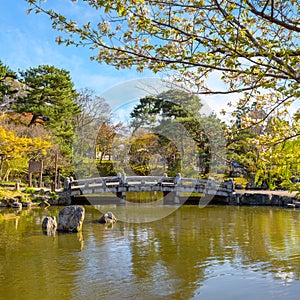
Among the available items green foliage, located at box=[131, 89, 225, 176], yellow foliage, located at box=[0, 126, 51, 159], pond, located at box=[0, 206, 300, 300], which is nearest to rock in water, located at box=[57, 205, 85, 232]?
pond, located at box=[0, 206, 300, 300]

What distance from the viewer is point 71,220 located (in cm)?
1120

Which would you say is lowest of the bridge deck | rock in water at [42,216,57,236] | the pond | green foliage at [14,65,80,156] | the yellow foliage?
the pond

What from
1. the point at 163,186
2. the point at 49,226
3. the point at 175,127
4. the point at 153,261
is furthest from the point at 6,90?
the point at 153,261

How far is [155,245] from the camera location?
365 inches

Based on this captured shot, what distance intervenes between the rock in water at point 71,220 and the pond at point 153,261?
1.01 ft

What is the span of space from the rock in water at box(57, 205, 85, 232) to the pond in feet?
1.01

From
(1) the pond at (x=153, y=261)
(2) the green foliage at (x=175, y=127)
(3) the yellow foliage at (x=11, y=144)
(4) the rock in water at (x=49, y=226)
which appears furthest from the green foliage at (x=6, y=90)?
(4) the rock in water at (x=49, y=226)

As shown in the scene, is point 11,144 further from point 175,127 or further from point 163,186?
point 175,127

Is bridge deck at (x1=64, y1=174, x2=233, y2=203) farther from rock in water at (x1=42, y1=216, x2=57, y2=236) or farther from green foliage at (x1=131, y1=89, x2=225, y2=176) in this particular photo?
rock in water at (x1=42, y1=216, x2=57, y2=236)

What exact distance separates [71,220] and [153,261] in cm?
423

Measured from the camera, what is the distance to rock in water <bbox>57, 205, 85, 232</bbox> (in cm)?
1107

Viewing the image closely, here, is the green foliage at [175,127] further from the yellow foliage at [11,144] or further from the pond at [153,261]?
the pond at [153,261]

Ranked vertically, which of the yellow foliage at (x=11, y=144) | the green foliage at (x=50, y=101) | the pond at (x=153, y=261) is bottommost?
the pond at (x=153, y=261)

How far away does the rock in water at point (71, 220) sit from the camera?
1107 centimetres
